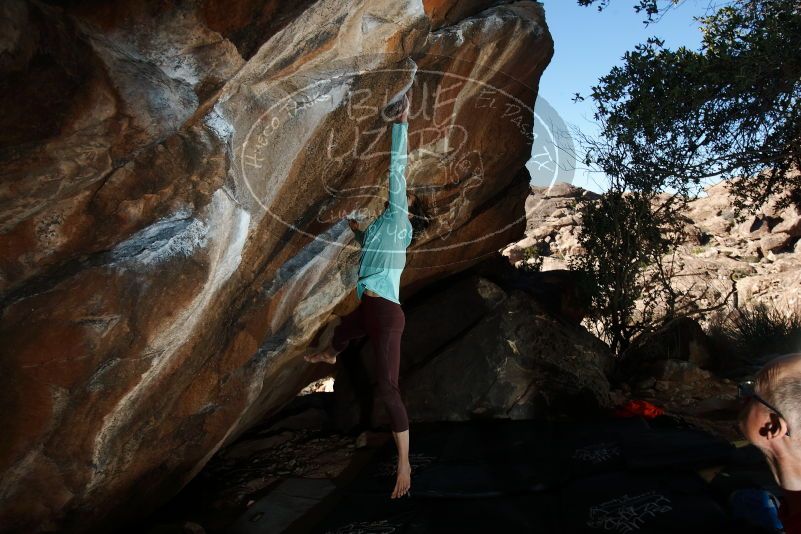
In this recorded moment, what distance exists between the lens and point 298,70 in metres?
3.23

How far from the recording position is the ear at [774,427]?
2213 millimetres

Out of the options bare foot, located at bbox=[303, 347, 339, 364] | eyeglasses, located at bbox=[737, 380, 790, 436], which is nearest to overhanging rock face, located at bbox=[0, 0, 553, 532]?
bare foot, located at bbox=[303, 347, 339, 364]

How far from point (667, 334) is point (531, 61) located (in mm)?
4474

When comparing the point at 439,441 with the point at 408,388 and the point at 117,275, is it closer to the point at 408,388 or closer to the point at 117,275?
the point at 408,388

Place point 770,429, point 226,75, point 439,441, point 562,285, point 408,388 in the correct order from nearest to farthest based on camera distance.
Result: point 770,429, point 226,75, point 439,441, point 408,388, point 562,285

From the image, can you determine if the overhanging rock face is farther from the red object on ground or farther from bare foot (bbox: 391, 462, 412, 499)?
the red object on ground

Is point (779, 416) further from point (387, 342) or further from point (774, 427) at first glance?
point (387, 342)

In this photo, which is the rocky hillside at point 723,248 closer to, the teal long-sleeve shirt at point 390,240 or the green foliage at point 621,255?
the green foliage at point 621,255

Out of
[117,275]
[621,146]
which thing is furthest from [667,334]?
[117,275]

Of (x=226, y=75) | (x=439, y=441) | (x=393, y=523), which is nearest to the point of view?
(x=226, y=75)

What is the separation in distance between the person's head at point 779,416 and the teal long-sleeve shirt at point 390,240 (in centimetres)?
212

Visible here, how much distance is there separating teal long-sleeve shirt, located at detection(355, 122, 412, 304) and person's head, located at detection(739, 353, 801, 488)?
2.12 m

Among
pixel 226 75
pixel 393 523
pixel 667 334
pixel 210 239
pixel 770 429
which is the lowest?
pixel 393 523

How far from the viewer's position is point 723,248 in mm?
15469
